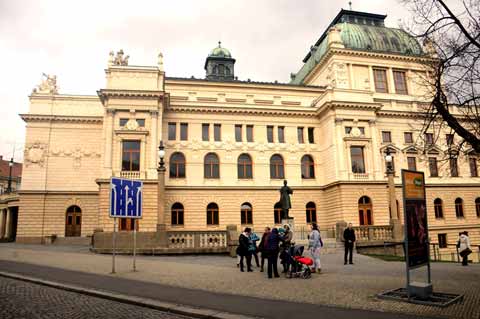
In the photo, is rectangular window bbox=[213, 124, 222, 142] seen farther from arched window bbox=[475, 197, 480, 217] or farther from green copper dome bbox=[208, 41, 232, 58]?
arched window bbox=[475, 197, 480, 217]

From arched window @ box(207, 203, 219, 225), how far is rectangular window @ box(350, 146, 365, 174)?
15486 millimetres

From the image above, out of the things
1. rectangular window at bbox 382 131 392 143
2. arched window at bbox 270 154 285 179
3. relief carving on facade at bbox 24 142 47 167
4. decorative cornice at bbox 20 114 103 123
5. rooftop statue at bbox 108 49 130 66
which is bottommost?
arched window at bbox 270 154 285 179

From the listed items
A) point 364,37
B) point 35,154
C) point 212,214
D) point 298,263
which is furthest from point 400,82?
point 35,154

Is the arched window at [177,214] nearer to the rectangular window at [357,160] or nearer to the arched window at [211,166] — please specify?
the arched window at [211,166]

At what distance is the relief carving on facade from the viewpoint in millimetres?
40094

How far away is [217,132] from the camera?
134 ft

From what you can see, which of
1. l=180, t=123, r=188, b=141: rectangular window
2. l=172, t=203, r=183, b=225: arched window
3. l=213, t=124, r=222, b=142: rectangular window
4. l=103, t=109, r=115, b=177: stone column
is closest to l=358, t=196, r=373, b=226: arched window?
l=213, t=124, r=222, b=142: rectangular window

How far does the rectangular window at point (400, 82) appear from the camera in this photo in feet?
157

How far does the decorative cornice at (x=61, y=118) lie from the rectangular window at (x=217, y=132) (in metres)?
13.0

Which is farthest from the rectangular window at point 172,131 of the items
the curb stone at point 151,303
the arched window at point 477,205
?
the arched window at point 477,205

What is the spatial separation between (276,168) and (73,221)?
23.0 m

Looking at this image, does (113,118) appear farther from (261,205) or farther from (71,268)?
(71,268)

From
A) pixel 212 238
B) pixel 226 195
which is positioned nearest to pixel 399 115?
pixel 226 195

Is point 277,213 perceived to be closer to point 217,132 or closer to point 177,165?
point 217,132
